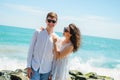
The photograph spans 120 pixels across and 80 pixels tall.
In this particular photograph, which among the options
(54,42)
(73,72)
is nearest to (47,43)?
(54,42)

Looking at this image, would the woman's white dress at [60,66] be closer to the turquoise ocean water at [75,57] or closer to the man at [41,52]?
the man at [41,52]

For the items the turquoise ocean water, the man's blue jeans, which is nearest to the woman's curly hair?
the man's blue jeans

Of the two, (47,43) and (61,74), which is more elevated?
(47,43)

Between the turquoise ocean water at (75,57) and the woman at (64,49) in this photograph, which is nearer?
the woman at (64,49)

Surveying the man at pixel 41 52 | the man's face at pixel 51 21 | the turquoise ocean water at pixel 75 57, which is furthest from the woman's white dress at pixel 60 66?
the turquoise ocean water at pixel 75 57

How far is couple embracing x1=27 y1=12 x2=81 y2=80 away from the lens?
580 cm

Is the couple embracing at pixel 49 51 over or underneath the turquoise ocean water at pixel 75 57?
over

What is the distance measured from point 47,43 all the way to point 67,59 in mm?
427

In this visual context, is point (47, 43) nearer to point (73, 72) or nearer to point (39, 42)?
point (39, 42)

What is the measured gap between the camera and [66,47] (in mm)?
5855

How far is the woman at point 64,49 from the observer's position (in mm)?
5809

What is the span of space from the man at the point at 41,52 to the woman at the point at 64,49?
114 mm

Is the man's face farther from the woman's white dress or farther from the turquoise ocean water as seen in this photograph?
the turquoise ocean water

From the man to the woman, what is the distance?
0.11 meters
